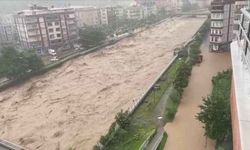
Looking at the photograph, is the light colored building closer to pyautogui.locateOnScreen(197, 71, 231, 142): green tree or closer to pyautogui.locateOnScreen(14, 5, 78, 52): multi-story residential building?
pyautogui.locateOnScreen(14, 5, 78, 52): multi-story residential building

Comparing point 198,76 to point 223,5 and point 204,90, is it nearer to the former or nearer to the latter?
point 204,90

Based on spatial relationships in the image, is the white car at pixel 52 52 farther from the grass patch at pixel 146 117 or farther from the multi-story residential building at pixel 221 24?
the multi-story residential building at pixel 221 24

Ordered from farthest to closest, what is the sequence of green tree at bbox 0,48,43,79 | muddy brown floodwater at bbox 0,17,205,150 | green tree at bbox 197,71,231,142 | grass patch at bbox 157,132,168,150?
1. green tree at bbox 0,48,43,79
2. muddy brown floodwater at bbox 0,17,205,150
3. grass patch at bbox 157,132,168,150
4. green tree at bbox 197,71,231,142

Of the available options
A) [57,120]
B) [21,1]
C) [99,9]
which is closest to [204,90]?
[57,120]

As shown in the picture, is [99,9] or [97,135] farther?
[99,9]

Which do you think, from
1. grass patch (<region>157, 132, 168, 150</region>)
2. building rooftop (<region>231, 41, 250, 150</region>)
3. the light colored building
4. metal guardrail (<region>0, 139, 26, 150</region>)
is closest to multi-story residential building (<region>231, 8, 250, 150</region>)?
building rooftop (<region>231, 41, 250, 150</region>)

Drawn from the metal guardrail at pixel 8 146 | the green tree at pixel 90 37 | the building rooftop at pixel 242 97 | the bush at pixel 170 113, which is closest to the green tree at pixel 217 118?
the building rooftop at pixel 242 97
